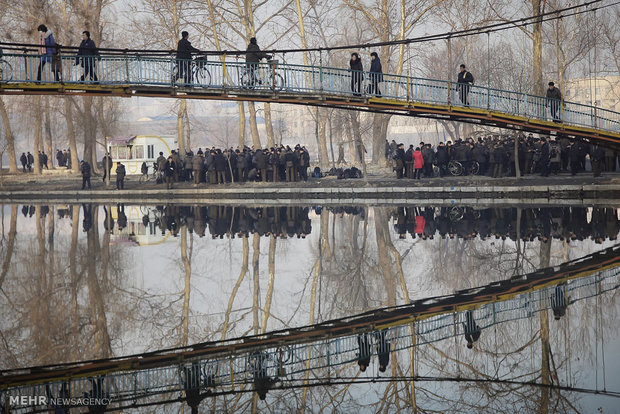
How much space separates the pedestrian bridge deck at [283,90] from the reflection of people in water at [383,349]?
15352 millimetres

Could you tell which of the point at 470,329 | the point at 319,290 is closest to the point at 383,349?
the point at 470,329

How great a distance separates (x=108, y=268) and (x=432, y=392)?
9.87m

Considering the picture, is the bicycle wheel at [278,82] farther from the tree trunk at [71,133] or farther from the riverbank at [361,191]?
the tree trunk at [71,133]

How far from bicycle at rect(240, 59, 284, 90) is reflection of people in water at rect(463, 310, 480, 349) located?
15444 millimetres

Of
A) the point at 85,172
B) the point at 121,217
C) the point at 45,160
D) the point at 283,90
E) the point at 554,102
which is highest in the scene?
the point at 283,90

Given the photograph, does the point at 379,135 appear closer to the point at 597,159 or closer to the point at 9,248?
the point at 597,159

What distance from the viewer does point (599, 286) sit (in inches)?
484

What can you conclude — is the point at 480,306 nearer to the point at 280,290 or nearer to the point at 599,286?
the point at 599,286

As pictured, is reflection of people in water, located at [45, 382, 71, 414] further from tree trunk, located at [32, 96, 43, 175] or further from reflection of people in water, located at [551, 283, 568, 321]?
tree trunk, located at [32, 96, 43, 175]

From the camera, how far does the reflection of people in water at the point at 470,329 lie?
9469mm

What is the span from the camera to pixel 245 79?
82.6 feet

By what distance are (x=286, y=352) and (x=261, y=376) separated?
2.89 ft

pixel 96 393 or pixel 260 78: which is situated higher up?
pixel 260 78

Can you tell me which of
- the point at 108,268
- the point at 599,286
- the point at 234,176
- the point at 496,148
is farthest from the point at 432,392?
the point at 234,176
